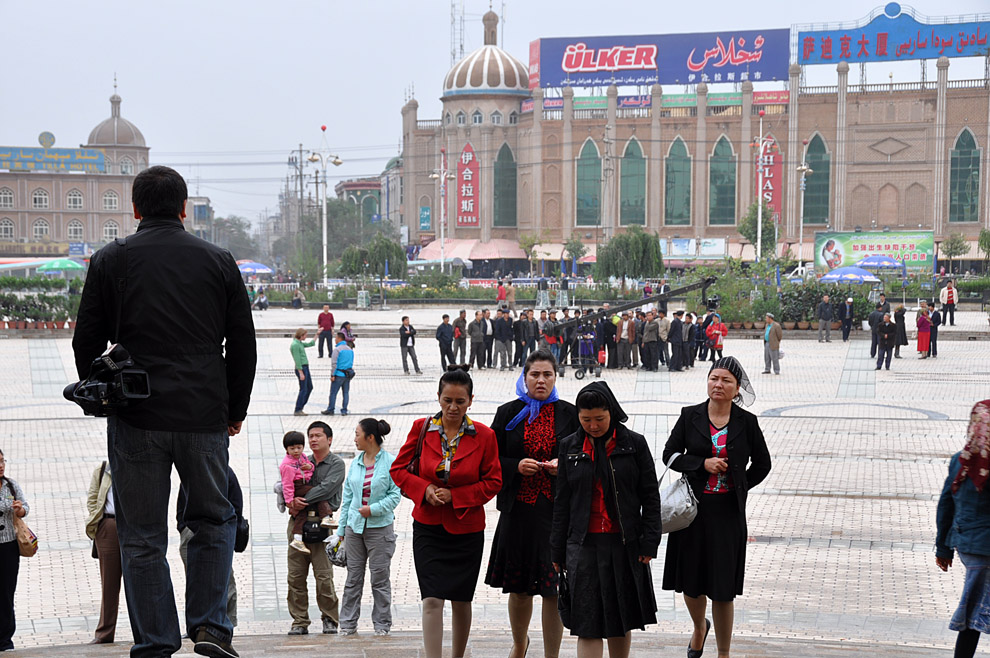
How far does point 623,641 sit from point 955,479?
170 centimetres

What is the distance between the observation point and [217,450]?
364 centimetres

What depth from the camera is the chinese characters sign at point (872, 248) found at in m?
57.6

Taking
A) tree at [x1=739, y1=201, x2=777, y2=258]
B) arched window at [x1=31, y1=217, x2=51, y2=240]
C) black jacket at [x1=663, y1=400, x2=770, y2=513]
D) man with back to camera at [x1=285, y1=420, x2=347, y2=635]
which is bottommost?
man with back to camera at [x1=285, y1=420, x2=347, y2=635]

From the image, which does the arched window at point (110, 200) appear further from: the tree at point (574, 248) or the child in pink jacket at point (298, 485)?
the child in pink jacket at point (298, 485)

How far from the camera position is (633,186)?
7219 cm

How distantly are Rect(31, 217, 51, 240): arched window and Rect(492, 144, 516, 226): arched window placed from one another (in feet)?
138

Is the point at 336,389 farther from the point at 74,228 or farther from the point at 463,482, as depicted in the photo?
the point at 74,228

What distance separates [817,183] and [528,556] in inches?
2639

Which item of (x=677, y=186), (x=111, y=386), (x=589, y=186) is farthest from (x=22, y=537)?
(x=589, y=186)

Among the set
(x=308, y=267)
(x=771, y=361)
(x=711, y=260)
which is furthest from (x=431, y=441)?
(x=711, y=260)

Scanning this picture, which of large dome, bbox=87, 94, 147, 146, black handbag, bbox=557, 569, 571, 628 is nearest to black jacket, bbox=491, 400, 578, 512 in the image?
black handbag, bbox=557, 569, 571, 628

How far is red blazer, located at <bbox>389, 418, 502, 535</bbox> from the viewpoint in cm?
494

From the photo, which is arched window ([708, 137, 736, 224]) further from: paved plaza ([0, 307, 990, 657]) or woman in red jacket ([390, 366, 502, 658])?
woman in red jacket ([390, 366, 502, 658])

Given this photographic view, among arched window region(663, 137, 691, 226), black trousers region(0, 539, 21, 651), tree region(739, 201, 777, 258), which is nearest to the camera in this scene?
black trousers region(0, 539, 21, 651)
